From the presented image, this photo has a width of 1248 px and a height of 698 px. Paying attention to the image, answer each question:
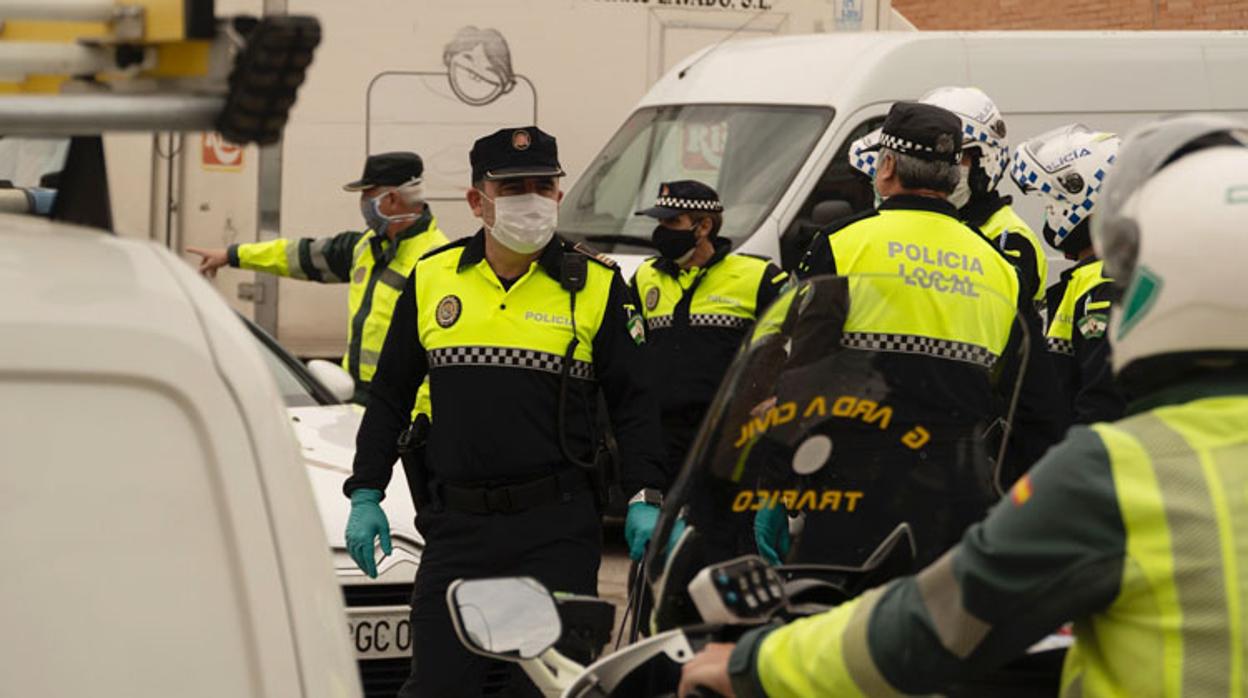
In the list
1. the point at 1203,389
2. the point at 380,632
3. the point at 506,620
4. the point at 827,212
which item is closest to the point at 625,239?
the point at 827,212

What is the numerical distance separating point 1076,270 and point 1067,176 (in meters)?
0.70

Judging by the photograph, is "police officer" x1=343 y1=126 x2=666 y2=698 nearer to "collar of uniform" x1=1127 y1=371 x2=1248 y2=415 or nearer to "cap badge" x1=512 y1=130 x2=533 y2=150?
"cap badge" x1=512 y1=130 x2=533 y2=150

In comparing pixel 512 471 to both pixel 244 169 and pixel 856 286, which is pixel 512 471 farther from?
pixel 244 169

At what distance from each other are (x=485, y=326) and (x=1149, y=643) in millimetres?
3631

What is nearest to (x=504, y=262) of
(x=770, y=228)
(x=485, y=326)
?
(x=485, y=326)

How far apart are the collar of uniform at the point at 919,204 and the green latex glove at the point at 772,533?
8.87 feet

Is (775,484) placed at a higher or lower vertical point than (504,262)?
higher

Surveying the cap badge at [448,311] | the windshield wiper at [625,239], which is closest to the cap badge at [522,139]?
the cap badge at [448,311]

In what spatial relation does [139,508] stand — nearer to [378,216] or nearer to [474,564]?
[474,564]

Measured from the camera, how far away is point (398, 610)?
6719mm

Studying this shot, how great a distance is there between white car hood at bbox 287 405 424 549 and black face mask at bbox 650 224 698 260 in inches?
52.2

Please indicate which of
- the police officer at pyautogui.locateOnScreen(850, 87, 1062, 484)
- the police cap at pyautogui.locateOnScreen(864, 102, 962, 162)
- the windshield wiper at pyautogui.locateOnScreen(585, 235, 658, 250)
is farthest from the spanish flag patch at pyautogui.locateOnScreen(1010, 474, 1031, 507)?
the windshield wiper at pyautogui.locateOnScreen(585, 235, 658, 250)

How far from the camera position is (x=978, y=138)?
793cm

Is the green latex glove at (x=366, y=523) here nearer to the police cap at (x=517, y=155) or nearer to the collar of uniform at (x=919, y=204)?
the police cap at (x=517, y=155)
